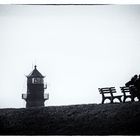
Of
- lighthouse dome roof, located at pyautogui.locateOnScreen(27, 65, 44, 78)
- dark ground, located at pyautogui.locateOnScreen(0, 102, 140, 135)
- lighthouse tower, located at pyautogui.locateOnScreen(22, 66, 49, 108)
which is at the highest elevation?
lighthouse dome roof, located at pyautogui.locateOnScreen(27, 65, 44, 78)

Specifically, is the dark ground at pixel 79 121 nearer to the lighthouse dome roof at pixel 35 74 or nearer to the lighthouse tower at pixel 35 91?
the lighthouse tower at pixel 35 91

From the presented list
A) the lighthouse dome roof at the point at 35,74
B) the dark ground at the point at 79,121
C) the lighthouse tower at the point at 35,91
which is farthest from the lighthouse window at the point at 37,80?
the dark ground at the point at 79,121

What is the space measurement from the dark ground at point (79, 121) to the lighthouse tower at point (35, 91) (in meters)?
15.6

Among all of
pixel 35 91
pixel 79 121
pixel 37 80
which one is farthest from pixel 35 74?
pixel 79 121

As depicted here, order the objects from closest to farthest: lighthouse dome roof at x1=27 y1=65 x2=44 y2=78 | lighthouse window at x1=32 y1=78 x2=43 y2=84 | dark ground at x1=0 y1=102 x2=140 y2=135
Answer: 1. dark ground at x1=0 y1=102 x2=140 y2=135
2. lighthouse window at x1=32 y1=78 x2=43 y2=84
3. lighthouse dome roof at x1=27 y1=65 x2=44 y2=78

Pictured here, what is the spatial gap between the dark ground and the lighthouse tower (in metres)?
15.6

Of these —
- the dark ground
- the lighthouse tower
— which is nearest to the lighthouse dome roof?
the lighthouse tower

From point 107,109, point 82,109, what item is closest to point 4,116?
point 82,109

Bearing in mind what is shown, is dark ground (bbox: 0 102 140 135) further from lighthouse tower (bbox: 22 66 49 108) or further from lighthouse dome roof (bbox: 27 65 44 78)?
lighthouse dome roof (bbox: 27 65 44 78)

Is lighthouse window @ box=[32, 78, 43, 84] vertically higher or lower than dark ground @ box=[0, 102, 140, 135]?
higher

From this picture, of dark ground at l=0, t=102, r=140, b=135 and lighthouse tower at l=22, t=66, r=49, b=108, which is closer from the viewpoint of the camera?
dark ground at l=0, t=102, r=140, b=135

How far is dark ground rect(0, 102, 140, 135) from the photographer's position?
11266mm

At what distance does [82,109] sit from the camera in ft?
44.6
